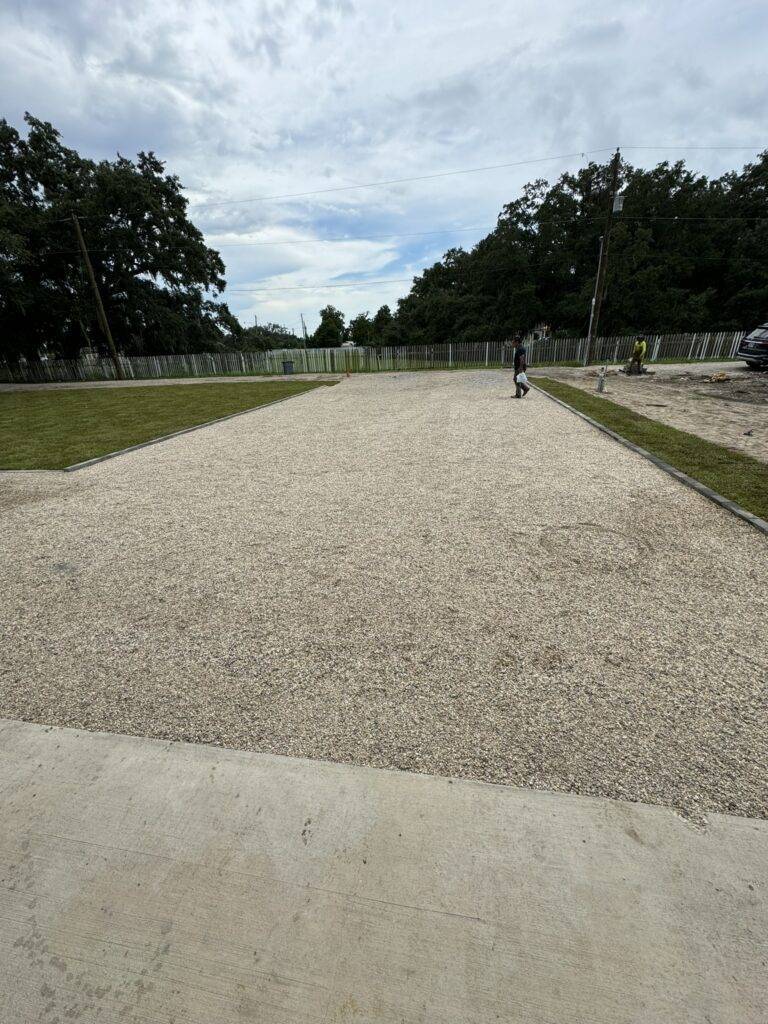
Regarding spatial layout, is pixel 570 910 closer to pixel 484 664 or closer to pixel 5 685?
pixel 484 664

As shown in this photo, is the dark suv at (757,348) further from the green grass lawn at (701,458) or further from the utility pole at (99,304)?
the utility pole at (99,304)

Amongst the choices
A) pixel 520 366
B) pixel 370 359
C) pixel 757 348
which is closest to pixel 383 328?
pixel 370 359

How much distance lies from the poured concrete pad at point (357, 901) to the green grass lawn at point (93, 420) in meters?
7.73

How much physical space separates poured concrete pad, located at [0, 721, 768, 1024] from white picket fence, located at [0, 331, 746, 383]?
29.5 meters

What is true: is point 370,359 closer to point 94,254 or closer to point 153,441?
point 94,254

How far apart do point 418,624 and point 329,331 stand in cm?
8615

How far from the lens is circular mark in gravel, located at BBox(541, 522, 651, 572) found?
3943 millimetres

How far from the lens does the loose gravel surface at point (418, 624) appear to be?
87.0 inches

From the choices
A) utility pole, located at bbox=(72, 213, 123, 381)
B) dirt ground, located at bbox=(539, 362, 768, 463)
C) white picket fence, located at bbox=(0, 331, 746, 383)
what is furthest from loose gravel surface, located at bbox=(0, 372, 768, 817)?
utility pole, located at bbox=(72, 213, 123, 381)

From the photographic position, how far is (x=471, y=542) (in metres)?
4.35

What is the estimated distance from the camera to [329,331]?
80.6m

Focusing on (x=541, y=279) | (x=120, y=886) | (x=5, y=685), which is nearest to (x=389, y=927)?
(x=120, y=886)

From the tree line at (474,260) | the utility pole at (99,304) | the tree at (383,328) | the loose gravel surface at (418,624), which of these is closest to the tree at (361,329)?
the tree at (383,328)

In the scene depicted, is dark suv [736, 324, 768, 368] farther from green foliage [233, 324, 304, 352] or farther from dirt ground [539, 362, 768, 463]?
green foliage [233, 324, 304, 352]
